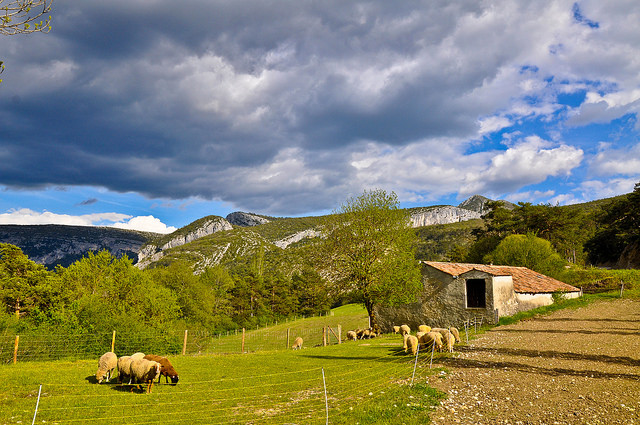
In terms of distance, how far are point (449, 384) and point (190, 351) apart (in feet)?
107

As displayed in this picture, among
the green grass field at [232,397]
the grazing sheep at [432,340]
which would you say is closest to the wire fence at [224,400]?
the green grass field at [232,397]

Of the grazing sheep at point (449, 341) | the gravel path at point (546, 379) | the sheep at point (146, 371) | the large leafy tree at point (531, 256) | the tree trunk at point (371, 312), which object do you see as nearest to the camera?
the gravel path at point (546, 379)

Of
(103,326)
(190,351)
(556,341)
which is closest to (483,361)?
(556,341)

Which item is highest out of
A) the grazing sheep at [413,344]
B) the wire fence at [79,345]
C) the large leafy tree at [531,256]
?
the large leafy tree at [531,256]

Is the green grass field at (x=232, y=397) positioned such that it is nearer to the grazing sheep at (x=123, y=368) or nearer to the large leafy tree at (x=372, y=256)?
the grazing sheep at (x=123, y=368)

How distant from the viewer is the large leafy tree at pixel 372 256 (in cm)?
3753

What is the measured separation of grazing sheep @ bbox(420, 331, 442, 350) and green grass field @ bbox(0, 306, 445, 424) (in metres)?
1.42

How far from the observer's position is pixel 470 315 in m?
35.1

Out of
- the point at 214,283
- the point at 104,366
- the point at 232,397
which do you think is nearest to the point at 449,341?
the point at 232,397

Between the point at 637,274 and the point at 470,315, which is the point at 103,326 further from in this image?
the point at 637,274

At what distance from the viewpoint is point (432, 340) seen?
21562 millimetres

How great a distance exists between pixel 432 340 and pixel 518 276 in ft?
85.7

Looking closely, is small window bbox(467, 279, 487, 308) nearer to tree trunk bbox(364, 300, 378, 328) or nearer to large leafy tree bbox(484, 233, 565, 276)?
tree trunk bbox(364, 300, 378, 328)

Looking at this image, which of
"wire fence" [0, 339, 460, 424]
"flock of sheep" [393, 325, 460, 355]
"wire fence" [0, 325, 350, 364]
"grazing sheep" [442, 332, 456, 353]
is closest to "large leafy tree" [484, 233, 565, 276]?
"flock of sheep" [393, 325, 460, 355]
